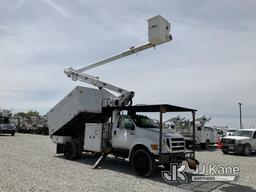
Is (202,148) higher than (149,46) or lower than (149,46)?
lower

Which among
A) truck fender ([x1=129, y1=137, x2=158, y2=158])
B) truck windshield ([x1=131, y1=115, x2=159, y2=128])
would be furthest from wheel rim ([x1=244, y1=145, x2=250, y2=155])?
truck fender ([x1=129, y1=137, x2=158, y2=158])

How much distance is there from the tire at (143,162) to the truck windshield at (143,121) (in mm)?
1271

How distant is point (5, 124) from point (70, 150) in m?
21.5

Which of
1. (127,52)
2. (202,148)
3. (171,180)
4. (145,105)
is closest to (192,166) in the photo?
(171,180)

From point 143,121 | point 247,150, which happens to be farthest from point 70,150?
point 247,150

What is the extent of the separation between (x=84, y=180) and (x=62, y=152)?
6502 mm

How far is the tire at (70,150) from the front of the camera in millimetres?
14258

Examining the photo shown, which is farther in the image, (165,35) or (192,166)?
(192,166)

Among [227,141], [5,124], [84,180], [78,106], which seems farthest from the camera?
Answer: [5,124]

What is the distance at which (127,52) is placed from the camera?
11.6 m

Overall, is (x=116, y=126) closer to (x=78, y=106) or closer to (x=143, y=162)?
(x=78, y=106)

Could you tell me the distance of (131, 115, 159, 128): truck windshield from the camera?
1205 cm

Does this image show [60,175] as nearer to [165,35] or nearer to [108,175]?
[108,175]

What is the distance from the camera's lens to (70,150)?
1452cm
